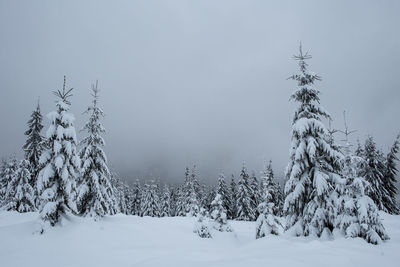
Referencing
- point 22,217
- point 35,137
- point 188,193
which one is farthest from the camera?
point 188,193

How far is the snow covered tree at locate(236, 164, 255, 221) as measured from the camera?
4878cm

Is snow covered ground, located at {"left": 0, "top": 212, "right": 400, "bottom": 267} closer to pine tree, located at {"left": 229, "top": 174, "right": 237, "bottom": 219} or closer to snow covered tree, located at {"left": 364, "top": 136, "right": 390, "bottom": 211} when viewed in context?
snow covered tree, located at {"left": 364, "top": 136, "right": 390, "bottom": 211}

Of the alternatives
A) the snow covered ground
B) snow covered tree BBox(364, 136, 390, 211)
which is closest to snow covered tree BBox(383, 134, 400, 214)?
snow covered tree BBox(364, 136, 390, 211)

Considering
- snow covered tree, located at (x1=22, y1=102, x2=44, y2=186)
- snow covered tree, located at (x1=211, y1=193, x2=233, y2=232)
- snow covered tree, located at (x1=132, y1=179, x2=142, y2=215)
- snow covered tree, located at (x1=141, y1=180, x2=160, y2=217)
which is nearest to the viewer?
snow covered tree, located at (x1=211, y1=193, x2=233, y2=232)

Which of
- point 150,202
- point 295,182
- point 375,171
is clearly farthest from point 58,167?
point 150,202

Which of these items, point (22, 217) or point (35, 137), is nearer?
point (22, 217)

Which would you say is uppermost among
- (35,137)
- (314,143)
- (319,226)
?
(35,137)

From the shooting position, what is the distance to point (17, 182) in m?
36.5

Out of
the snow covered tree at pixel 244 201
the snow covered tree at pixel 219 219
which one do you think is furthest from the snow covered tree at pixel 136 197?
the snow covered tree at pixel 219 219

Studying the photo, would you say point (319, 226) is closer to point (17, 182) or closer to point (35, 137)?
point (35, 137)

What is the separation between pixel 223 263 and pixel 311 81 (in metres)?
13.8

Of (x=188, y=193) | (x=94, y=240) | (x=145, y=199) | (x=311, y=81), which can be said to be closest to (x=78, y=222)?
(x=94, y=240)

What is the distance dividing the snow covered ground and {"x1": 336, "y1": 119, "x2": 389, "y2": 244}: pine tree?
76 cm

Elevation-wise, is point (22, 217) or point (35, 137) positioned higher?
point (35, 137)
